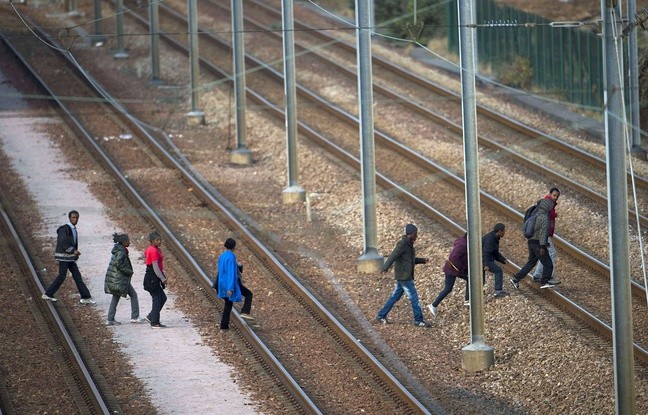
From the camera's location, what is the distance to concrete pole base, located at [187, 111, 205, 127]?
32.8 meters

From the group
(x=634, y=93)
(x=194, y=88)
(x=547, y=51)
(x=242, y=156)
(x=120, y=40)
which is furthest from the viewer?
(x=120, y=40)

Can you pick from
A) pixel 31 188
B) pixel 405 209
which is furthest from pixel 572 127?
pixel 31 188

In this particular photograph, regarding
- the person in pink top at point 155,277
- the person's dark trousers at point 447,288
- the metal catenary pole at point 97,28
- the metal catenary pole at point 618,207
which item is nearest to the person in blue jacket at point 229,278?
the person in pink top at point 155,277

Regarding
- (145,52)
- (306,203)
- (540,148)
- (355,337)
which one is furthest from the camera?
(145,52)

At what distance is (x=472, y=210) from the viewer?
56.2 ft

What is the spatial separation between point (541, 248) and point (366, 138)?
370cm

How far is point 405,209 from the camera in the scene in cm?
2481

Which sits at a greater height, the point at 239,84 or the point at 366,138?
the point at 239,84

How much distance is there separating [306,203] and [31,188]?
20.2 ft

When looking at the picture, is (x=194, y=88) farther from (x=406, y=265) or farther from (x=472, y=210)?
A: (x=472, y=210)

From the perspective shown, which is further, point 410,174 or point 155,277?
point 410,174

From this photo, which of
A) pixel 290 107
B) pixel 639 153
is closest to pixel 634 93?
pixel 639 153

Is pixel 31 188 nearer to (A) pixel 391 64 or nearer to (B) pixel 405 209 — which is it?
(B) pixel 405 209

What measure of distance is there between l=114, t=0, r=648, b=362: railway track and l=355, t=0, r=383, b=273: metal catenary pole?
7.45 feet
